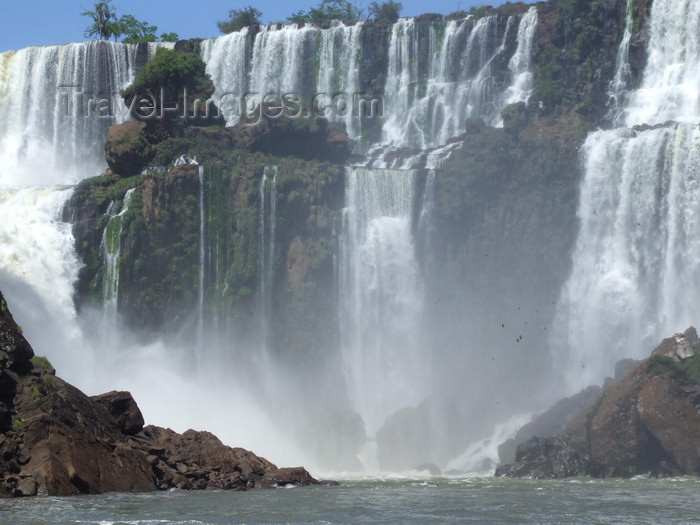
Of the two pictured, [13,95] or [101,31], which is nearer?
[13,95]

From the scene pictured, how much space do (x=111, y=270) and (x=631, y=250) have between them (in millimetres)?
23847

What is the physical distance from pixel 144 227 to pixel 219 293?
15.4ft

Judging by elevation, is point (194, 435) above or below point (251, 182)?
below

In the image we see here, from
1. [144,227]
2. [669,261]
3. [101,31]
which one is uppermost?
[101,31]

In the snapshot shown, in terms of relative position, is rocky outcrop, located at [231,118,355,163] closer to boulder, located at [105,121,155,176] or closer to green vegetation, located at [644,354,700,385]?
boulder, located at [105,121,155,176]

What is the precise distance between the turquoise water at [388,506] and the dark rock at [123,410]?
146 inches

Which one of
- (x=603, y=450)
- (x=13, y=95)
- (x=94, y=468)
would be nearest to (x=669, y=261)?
(x=603, y=450)

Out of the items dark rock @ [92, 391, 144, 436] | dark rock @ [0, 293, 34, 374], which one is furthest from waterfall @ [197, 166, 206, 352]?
dark rock @ [0, 293, 34, 374]

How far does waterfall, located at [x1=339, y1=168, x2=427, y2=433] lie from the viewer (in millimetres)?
56031

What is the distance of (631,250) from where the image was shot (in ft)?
176

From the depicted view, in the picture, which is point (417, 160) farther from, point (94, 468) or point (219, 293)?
point (94, 468)

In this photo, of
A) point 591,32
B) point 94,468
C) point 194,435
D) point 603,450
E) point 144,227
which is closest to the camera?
point 94,468

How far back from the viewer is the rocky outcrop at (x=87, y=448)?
29969 mm

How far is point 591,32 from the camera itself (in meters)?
65.8
